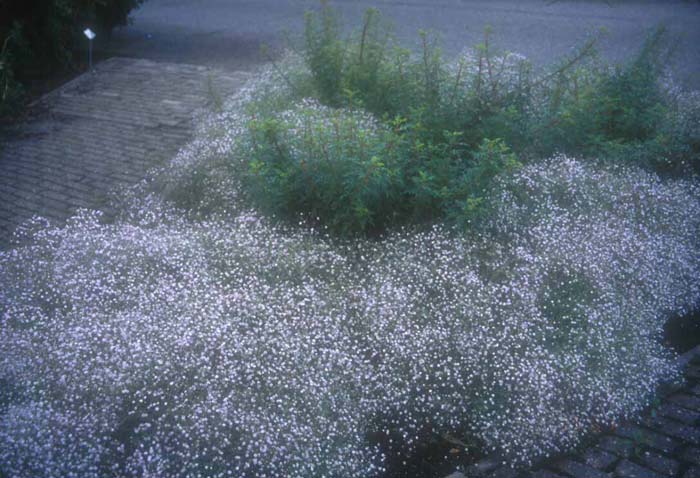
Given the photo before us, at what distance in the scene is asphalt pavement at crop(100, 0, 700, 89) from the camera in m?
9.98

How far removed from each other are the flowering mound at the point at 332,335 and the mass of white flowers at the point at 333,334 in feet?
0.05

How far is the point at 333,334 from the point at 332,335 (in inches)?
0.5

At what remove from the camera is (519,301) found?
14.2 ft

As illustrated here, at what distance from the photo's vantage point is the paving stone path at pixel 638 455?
339 cm

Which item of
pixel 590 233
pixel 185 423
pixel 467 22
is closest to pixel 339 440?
pixel 185 423

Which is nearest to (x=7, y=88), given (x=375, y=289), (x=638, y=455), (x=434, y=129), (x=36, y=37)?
(x=36, y=37)

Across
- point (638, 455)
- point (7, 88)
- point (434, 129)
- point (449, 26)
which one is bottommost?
point (638, 455)

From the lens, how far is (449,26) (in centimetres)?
1178

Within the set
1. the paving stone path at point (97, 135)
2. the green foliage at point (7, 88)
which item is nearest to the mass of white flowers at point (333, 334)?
the paving stone path at point (97, 135)

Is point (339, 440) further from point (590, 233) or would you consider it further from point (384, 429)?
point (590, 233)

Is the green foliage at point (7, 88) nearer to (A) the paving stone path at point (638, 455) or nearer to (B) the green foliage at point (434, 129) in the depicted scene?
(B) the green foliage at point (434, 129)

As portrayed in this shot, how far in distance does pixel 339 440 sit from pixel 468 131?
3.28 m

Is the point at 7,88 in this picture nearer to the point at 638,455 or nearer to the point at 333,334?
the point at 333,334

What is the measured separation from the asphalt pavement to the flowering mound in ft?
16.3
